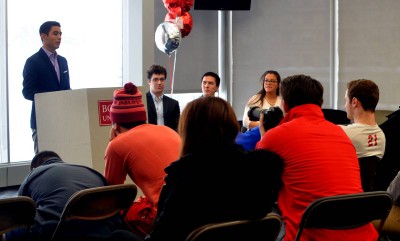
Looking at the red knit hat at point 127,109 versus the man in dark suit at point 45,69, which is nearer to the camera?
the red knit hat at point 127,109

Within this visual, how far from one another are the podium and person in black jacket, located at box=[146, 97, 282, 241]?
6.15 ft

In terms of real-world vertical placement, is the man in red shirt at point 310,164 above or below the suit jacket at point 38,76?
below

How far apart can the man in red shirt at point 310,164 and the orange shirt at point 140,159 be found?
551 millimetres

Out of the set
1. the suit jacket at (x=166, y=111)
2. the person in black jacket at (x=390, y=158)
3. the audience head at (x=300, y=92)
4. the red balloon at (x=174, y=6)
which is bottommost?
the person in black jacket at (x=390, y=158)

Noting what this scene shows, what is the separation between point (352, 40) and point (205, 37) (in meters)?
1.97

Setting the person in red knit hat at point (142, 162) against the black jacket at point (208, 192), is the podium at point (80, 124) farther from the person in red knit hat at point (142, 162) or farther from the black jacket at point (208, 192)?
the black jacket at point (208, 192)

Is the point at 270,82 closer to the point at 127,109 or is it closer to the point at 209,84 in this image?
the point at 209,84

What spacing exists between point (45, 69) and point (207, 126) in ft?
11.4

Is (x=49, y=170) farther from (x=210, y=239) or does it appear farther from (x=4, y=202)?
(x=210, y=239)

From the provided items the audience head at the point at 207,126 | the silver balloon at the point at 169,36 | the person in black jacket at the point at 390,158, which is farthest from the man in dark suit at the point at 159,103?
the audience head at the point at 207,126

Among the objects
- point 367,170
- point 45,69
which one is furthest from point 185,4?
point 367,170

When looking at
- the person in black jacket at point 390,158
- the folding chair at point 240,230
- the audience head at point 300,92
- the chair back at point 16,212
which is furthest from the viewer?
the person in black jacket at point 390,158

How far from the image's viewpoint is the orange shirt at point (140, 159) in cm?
279

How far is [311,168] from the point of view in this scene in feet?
8.12
